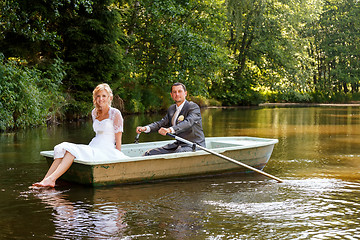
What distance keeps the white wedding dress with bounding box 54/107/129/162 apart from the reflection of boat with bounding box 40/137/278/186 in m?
0.14

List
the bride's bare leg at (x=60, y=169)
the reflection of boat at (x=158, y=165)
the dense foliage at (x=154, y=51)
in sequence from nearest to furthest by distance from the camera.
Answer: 1. the bride's bare leg at (x=60, y=169)
2. the reflection of boat at (x=158, y=165)
3. the dense foliage at (x=154, y=51)

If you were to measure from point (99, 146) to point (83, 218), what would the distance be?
5.98 feet

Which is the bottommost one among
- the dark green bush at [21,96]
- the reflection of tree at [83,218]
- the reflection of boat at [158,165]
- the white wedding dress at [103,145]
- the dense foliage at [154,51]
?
the reflection of tree at [83,218]

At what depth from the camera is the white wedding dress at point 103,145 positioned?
22.0 ft

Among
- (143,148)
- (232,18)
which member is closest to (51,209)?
(143,148)

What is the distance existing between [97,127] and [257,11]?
2806cm

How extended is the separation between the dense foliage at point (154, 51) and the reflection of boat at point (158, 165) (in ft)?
23.0

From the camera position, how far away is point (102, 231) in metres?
4.77

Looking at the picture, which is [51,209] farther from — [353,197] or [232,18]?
[232,18]

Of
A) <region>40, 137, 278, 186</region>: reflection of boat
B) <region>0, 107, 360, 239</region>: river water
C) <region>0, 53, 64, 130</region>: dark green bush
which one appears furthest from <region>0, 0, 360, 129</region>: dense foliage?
<region>0, 107, 360, 239</region>: river water

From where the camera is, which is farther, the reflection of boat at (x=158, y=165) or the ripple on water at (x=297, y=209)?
the reflection of boat at (x=158, y=165)

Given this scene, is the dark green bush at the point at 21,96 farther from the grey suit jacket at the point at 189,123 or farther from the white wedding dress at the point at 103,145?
the white wedding dress at the point at 103,145

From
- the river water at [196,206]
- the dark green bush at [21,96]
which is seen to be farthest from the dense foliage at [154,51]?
the river water at [196,206]

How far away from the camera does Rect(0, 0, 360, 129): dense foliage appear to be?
1625cm
